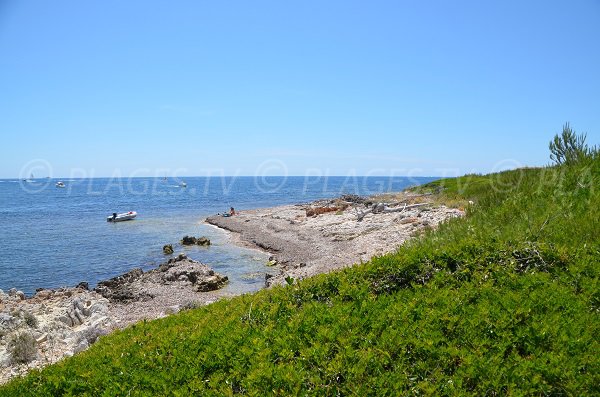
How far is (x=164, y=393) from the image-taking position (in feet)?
12.3

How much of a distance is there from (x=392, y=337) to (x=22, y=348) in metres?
11.1

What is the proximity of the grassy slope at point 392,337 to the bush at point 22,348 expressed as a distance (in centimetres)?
684

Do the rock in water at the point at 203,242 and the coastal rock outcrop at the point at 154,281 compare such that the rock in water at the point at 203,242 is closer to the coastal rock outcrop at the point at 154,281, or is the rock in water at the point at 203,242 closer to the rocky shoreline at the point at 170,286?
the rocky shoreline at the point at 170,286

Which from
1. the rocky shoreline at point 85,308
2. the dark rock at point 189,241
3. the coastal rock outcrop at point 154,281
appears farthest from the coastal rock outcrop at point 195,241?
the coastal rock outcrop at point 154,281

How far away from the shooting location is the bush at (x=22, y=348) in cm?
1055

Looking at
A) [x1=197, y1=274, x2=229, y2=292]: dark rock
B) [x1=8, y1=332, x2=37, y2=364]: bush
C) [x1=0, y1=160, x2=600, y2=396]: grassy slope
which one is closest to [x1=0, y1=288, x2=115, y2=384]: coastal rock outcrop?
[x1=8, y1=332, x2=37, y2=364]: bush

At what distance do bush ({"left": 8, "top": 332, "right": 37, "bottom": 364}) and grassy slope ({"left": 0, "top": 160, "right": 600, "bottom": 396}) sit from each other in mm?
6845

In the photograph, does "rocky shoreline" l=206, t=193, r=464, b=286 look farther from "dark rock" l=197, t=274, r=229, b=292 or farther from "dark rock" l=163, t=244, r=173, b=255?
"dark rock" l=163, t=244, r=173, b=255

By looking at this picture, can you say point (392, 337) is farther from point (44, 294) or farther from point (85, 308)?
point (44, 294)

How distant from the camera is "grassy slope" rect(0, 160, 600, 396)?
3.47 metres

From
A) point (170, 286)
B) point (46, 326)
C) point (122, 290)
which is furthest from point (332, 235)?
point (46, 326)

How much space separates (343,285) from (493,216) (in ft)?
19.0

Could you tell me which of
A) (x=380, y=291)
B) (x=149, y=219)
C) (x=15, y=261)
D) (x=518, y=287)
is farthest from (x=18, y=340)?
(x=149, y=219)

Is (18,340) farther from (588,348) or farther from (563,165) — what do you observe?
(563,165)
